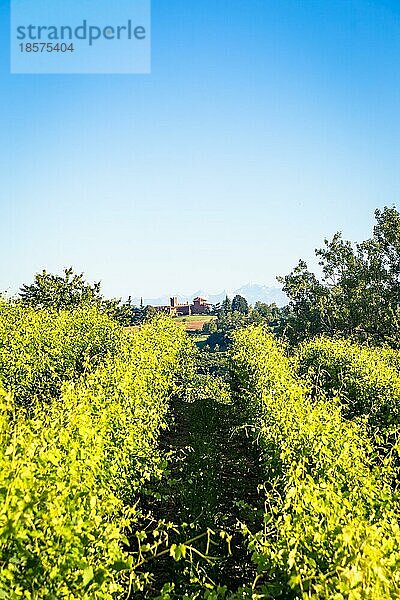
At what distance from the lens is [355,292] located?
29.2 metres

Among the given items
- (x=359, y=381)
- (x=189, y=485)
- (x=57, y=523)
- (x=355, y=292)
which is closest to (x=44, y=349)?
(x=189, y=485)

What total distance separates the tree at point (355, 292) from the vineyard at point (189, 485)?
42.6 feet

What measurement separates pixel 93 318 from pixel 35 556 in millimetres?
16181

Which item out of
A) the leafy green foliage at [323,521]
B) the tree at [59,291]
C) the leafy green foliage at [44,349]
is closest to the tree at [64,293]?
the tree at [59,291]

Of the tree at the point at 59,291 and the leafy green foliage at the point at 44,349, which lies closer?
the leafy green foliage at the point at 44,349

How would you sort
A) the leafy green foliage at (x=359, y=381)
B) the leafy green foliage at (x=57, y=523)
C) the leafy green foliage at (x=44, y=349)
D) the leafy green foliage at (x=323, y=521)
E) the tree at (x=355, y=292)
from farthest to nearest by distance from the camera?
1. the tree at (x=355, y=292)
2. the leafy green foliage at (x=44, y=349)
3. the leafy green foliage at (x=359, y=381)
4. the leafy green foliage at (x=57, y=523)
5. the leafy green foliage at (x=323, y=521)

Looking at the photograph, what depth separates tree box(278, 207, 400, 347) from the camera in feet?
91.8

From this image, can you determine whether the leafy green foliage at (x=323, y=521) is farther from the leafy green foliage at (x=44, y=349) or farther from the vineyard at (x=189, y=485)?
the leafy green foliage at (x=44, y=349)

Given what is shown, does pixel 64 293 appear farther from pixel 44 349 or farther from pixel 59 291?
pixel 44 349

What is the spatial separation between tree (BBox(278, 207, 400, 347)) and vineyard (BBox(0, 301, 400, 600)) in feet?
42.6

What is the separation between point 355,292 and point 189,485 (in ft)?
72.6

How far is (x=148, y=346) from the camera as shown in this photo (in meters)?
13.7

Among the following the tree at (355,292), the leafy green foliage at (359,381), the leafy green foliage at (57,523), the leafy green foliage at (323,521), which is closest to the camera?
the leafy green foliage at (323,521)

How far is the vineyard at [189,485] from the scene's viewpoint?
9.71 feet
